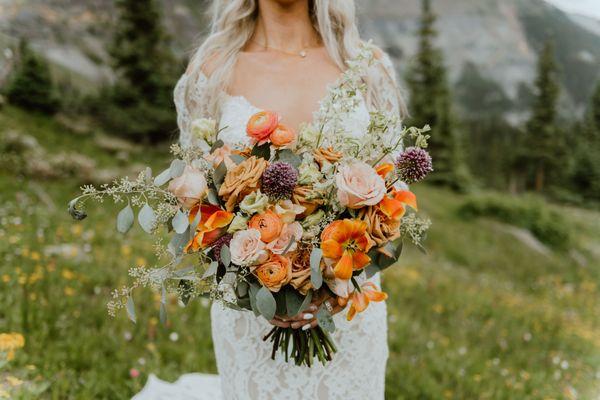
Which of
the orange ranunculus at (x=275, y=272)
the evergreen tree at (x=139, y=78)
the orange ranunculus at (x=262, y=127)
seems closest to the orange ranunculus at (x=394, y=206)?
the orange ranunculus at (x=275, y=272)

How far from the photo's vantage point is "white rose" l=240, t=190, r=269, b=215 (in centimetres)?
195

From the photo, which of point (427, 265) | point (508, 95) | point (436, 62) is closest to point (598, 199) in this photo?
point (436, 62)

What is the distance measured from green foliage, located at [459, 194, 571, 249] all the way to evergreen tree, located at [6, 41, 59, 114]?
16159 mm

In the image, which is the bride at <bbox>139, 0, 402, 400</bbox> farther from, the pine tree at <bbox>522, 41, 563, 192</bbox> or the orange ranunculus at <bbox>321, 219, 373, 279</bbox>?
the pine tree at <bbox>522, 41, 563, 192</bbox>

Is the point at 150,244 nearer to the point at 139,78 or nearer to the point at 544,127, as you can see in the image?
the point at 139,78

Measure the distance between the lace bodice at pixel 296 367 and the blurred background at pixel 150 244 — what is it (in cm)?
122

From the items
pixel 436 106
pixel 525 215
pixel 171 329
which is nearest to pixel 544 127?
pixel 436 106

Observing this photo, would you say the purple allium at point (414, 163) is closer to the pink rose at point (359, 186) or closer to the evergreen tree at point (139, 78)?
the pink rose at point (359, 186)

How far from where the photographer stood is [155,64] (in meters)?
17.1

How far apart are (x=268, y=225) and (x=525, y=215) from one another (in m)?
21.9

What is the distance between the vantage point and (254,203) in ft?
6.47

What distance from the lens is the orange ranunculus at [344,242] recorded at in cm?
194

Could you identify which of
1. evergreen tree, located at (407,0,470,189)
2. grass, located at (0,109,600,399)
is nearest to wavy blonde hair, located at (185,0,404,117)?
grass, located at (0,109,600,399)

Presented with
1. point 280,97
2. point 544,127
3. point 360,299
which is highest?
point 280,97
